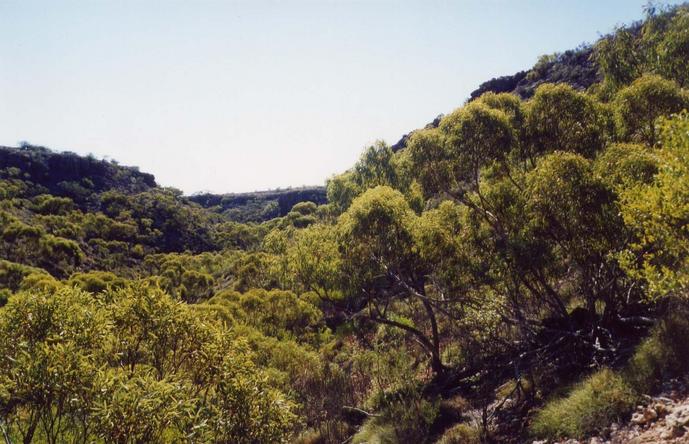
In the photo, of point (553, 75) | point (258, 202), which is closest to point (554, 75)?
point (553, 75)

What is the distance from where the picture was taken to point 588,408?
966cm

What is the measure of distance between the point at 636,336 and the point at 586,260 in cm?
267

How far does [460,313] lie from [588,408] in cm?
817

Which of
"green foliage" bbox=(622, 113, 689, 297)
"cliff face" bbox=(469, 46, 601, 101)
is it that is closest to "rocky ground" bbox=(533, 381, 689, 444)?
"green foliage" bbox=(622, 113, 689, 297)

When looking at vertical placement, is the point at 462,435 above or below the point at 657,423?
below

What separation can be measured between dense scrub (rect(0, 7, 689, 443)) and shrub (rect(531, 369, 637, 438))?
0.18 feet

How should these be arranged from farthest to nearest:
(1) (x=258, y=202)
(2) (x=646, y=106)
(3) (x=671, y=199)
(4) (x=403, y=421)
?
(1) (x=258, y=202), (2) (x=646, y=106), (4) (x=403, y=421), (3) (x=671, y=199)

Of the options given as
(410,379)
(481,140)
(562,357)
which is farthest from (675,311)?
(410,379)

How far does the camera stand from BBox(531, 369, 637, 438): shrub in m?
9.27

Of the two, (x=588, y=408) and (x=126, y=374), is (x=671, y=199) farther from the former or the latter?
(x=126, y=374)

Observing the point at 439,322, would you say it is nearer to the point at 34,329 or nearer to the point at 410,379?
the point at 410,379

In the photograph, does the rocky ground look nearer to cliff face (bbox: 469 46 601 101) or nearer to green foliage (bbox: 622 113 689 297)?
green foliage (bbox: 622 113 689 297)

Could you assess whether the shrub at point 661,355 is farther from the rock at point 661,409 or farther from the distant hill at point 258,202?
the distant hill at point 258,202

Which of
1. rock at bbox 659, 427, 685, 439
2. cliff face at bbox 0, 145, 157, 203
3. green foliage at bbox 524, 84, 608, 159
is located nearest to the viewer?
rock at bbox 659, 427, 685, 439
